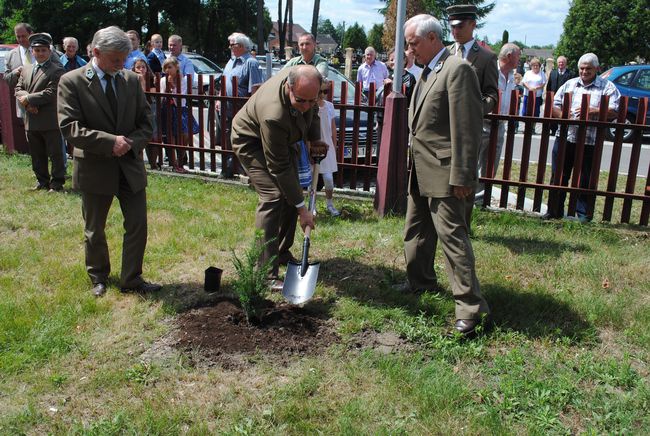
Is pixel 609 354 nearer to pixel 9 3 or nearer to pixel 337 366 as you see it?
pixel 337 366

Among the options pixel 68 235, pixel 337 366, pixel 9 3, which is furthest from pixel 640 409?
pixel 9 3

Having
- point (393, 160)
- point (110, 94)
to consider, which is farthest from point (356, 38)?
point (110, 94)

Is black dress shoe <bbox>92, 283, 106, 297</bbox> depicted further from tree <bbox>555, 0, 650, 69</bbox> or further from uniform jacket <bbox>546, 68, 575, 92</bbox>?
tree <bbox>555, 0, 650, 69</bbox>

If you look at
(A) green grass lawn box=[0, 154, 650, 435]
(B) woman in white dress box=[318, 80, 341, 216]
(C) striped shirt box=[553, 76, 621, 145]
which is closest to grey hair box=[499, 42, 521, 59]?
(C) striped shirt box=[553, 76, 621, 145]

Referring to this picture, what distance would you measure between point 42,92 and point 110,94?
150 inches

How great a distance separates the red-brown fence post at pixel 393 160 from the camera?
682 centimetres

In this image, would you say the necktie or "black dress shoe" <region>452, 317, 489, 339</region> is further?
the necktie

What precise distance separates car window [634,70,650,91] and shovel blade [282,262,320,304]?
45.2 ft

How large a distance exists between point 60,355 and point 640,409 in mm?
3501

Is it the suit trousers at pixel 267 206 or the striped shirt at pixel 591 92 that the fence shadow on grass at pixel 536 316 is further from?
the striped shirt at pixel 591 92

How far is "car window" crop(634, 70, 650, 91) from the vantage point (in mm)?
15406

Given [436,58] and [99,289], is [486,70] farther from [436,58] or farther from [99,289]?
[99,289]

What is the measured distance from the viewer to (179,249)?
19.5ft

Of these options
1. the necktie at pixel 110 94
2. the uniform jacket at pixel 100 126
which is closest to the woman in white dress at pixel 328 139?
the uniform jacket at pixel 100 126
